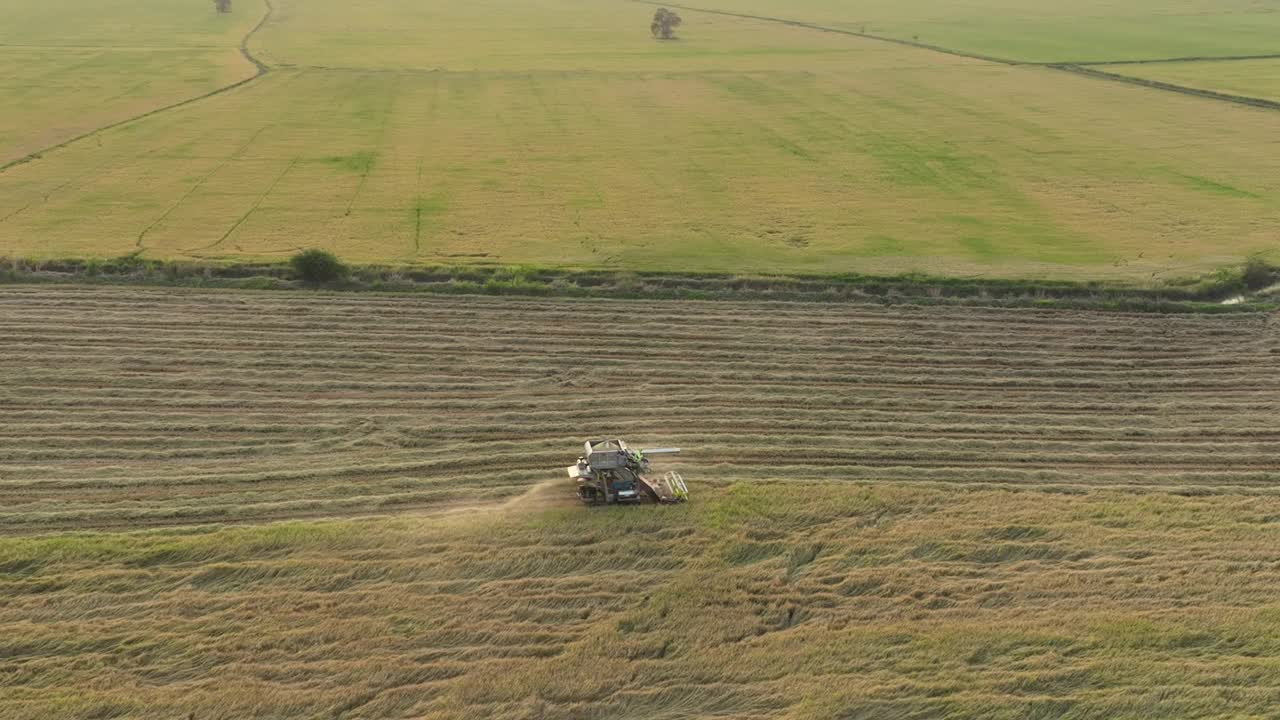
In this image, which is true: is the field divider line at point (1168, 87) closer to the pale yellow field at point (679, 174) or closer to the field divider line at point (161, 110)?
the pale yellow field at point (679, 174)

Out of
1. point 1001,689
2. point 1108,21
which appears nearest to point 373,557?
point 1001,689

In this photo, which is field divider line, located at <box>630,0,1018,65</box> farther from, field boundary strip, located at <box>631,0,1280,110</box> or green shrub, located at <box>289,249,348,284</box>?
green shrub, located at <box>289,249,348,284</box>

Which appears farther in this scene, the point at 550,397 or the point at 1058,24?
the point at 1058,24

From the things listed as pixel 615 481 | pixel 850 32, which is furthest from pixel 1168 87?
pixel 615 481

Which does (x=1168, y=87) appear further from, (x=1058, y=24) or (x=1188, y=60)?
(x=1058, y=24)

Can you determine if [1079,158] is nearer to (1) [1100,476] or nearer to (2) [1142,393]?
(2) [1142,393]

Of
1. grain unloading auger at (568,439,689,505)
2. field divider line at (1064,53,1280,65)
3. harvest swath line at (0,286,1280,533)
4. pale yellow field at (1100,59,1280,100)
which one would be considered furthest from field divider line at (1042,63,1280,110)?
grain unloading auger at (568,439,689,505)

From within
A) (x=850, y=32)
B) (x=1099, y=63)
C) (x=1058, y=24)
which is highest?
(x=1058, y=24)
